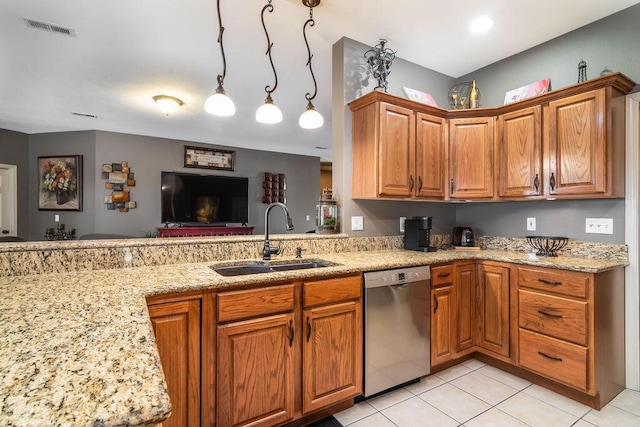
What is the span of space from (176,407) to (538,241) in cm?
274

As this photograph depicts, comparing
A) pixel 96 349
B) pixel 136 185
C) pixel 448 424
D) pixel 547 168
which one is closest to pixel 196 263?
pixel 96 349

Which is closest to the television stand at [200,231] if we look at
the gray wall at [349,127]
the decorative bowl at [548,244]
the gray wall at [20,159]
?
the gray wall at [20,159]

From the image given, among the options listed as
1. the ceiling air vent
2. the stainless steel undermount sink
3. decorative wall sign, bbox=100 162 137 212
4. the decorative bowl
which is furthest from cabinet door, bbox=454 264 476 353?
decorative wall sign, bbox=100 162 137 212

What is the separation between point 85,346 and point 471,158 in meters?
2.89

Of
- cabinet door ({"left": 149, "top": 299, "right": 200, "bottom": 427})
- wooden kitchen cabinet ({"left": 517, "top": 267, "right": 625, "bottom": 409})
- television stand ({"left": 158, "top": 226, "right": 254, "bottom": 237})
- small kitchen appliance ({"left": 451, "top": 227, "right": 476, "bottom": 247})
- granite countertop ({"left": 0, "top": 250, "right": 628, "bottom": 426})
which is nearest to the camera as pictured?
granite countertop ({"left": 0, "top": 250, "right": 628, "bottom": 426})

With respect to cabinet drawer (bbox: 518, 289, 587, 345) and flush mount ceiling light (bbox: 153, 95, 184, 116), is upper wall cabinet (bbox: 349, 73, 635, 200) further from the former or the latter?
flush mount ceiling light (bbox: 153, 95, 184, 116)

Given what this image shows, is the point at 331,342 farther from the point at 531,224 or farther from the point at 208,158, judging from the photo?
the point at 208,158

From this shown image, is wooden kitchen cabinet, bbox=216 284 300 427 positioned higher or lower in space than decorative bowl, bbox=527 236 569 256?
lower

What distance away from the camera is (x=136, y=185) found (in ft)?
18.7

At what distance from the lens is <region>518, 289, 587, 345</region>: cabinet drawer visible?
75.7 inches

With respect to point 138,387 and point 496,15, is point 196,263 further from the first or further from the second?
point 496,15

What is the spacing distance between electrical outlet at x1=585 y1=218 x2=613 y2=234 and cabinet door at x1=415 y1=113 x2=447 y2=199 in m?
1.06

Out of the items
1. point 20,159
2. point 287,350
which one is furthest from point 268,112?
point 20,159

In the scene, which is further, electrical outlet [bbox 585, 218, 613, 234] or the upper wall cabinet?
electrical outlet [bbox 585, 218, 613, 234]
